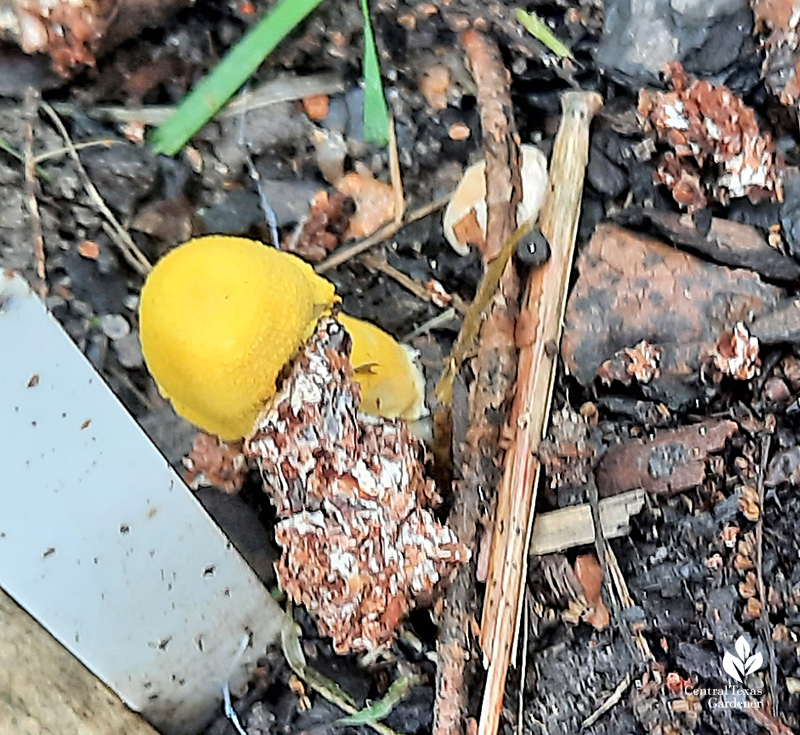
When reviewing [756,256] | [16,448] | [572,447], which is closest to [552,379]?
[572,447]

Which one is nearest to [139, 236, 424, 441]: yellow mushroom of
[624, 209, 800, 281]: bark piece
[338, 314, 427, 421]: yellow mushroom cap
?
[338, 314, 427, 421]: yellow mushroom cap

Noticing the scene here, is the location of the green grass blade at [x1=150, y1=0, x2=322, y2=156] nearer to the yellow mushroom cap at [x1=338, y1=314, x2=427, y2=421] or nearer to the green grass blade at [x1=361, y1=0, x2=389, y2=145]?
the green grass blade at [x1=361, y1=0, x2=389, y2=145]

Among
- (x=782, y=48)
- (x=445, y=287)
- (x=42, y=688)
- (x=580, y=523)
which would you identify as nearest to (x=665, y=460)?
(x=580, y=523)

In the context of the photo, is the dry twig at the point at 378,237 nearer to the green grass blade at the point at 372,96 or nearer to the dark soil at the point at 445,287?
the dark soil at the point at 445,287

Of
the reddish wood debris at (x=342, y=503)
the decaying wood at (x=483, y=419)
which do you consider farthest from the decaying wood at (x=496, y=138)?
the reddish wood debris at (x=342, y=503)

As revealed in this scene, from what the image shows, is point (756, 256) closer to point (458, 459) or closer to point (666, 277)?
point (666, 277)
